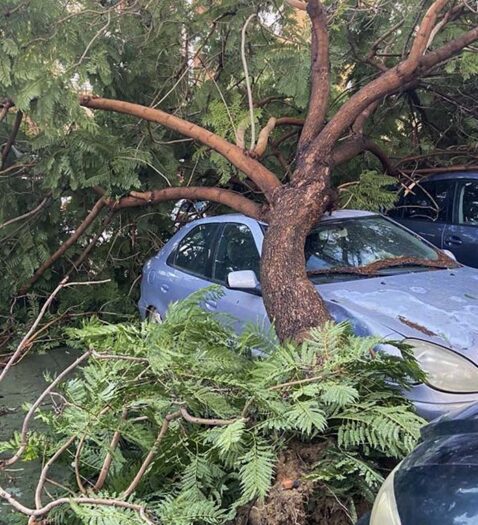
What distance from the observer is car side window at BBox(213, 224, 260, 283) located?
4746 mm

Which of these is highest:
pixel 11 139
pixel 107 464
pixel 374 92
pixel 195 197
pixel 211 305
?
pixel 374 92

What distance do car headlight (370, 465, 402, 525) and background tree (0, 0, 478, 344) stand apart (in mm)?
1787

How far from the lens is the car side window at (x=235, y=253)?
475 cm

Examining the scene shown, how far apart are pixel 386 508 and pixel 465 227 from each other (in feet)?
16.8

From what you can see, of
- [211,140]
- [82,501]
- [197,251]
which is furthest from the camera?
[197,251]

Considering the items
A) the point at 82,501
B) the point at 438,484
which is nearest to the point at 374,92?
the point at 438,484

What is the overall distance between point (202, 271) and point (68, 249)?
2.30 meters

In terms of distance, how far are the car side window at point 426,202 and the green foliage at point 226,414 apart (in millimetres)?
4173

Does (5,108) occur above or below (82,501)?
above

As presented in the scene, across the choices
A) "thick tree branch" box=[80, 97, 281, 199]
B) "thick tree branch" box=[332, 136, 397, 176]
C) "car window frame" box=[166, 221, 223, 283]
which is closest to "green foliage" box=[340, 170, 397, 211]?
"thick tree branch" box=[332, 136, 397, 176]

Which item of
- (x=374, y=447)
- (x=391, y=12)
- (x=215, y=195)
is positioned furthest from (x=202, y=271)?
(x=391, y=12)

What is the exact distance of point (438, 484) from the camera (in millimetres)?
1812

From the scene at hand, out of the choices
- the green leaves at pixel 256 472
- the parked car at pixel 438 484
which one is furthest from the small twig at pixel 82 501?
the parked car at pixel 438 484

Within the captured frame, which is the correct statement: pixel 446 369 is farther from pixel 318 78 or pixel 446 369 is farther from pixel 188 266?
pixel 188 266
